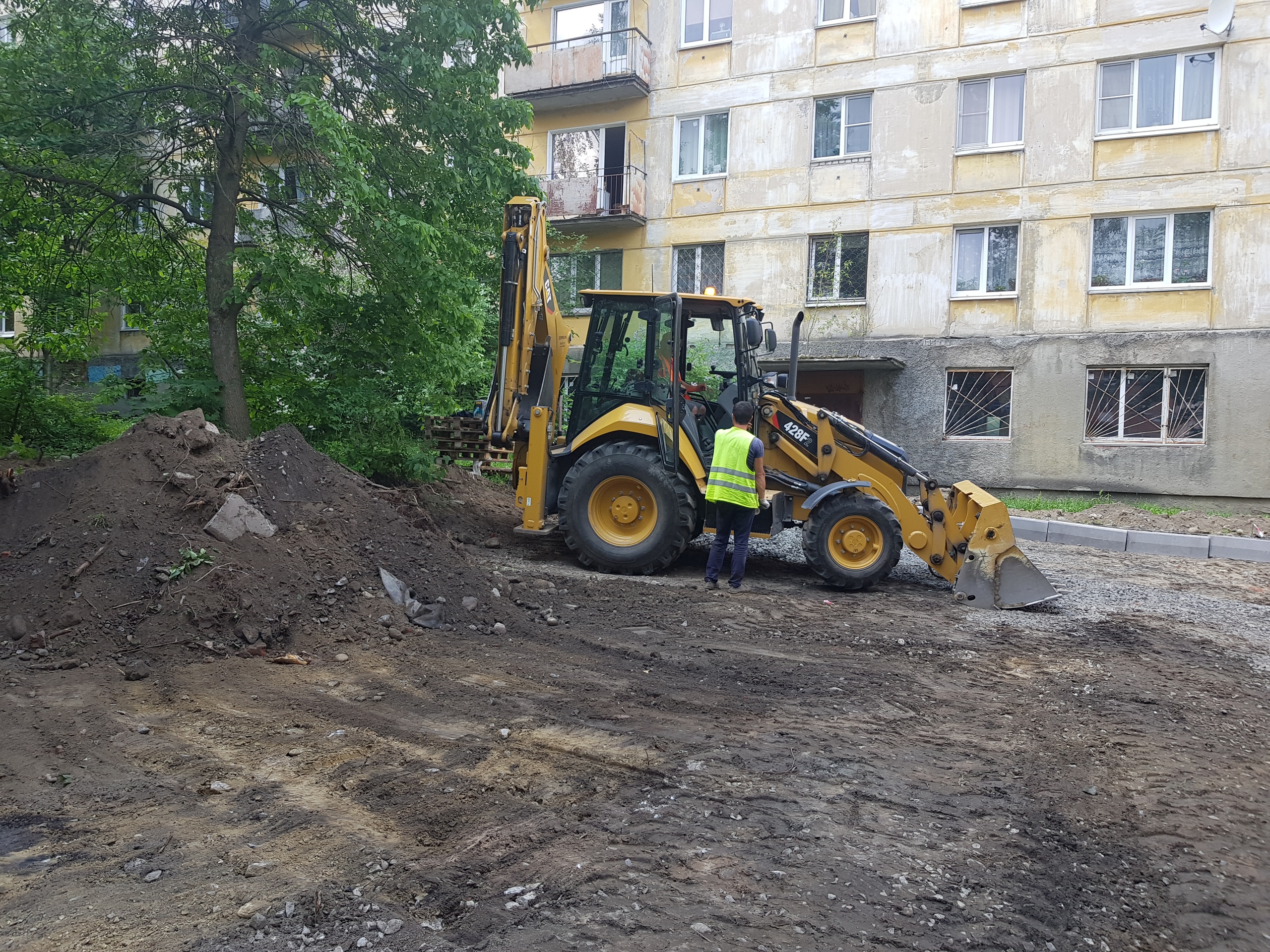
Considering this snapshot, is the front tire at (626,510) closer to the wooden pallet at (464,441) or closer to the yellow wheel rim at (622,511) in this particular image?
the yellow wheel rim at (622,511)

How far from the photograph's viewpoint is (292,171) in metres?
11.2

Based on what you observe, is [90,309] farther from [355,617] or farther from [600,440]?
[355,617]

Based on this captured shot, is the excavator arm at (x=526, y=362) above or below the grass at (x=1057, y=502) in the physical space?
above

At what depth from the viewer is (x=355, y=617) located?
6.47 m

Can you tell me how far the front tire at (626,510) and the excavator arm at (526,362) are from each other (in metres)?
0.40

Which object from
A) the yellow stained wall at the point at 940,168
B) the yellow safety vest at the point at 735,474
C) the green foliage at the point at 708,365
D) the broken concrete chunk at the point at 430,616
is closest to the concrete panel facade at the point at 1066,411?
the yellow stained wall at the point at 940,168

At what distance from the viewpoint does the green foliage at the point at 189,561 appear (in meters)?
6.14

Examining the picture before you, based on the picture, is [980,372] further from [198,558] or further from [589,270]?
[198,558]

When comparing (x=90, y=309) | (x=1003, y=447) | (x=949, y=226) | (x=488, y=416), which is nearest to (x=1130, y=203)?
(x=949, y=226)

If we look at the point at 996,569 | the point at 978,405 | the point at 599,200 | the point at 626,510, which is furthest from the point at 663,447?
the point at 599,200

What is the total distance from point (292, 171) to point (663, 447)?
19.2 ft

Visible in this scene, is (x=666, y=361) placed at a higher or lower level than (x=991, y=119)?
lower

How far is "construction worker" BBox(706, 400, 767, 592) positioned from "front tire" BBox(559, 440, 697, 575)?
1.71 feet

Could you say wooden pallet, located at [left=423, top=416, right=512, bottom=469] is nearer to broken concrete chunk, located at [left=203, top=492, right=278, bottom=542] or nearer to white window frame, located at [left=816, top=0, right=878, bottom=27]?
broken concrete chunk, located at [left=203, top=492, right=278, bottom=542]
